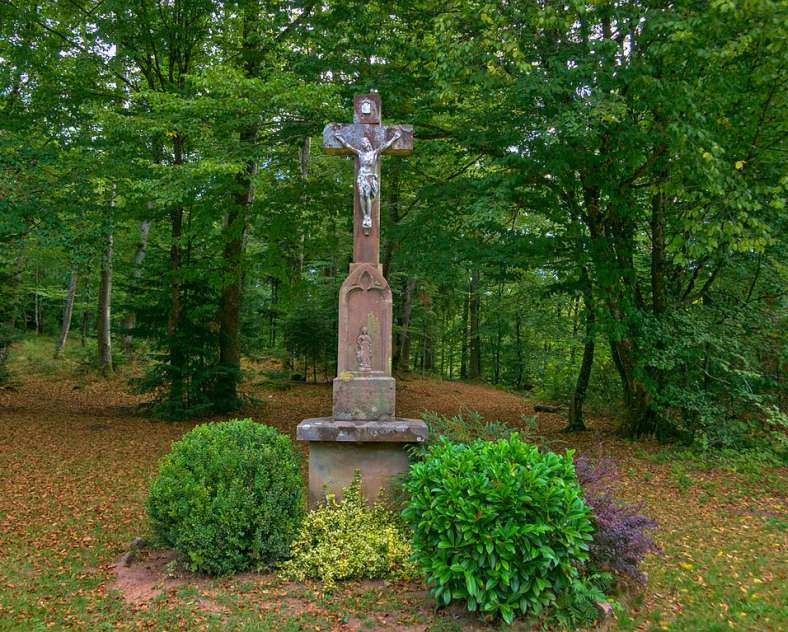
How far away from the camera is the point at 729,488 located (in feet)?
28.9

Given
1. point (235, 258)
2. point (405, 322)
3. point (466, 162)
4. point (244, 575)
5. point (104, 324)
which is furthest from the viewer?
point (405, 322)

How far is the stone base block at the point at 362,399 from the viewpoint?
20.3 ft

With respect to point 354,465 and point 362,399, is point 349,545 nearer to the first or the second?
point 354,465

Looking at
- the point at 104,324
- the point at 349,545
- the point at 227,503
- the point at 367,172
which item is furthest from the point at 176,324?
the point at 349,545

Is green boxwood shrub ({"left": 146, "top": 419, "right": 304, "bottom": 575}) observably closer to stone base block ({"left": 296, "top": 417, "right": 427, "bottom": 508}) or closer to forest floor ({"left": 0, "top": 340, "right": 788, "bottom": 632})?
forest floor ({"left": 0, "top": 340, "right": 788, "bottom": 632})

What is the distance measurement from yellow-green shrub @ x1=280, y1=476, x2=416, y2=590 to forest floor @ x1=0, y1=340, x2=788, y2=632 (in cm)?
13

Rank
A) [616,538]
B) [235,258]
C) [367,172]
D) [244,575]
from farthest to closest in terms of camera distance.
Result: [235,258], [367,172], [244,575], [616,538]

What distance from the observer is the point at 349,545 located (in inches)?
208

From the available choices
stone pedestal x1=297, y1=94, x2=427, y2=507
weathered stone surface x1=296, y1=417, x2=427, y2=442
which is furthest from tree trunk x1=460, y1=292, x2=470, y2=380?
weathered stone surface x1=296, y1=417, x2=427, y2=442

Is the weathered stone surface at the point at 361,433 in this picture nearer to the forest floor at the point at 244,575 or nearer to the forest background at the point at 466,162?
the forest floor at the point at 244,575

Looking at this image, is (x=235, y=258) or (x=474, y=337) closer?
(x=235, y=258)

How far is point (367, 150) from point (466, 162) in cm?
738

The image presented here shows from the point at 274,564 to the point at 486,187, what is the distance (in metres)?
6.52

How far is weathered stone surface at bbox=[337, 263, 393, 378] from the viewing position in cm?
627
